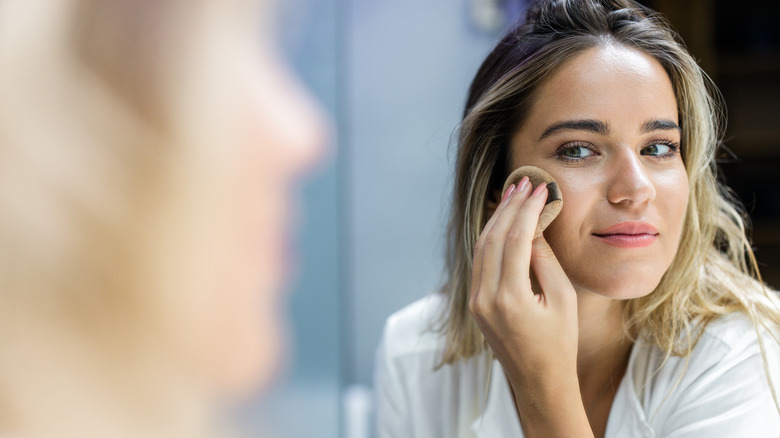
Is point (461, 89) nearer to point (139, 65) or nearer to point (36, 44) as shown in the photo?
point (139, 65)

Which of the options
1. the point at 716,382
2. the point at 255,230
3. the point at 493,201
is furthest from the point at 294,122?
the point at 716,382

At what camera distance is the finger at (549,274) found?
2.81ft

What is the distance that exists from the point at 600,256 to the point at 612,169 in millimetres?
125

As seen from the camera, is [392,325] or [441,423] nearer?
[441,423]

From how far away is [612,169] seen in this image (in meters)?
0.92

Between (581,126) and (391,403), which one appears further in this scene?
(391,403)

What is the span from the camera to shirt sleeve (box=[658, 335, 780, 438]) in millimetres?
902

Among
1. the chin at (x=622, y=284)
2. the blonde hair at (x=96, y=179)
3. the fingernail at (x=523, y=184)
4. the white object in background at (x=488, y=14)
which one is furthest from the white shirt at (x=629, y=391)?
the white object in background at (x=488, y=14)

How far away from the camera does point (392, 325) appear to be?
1.35m

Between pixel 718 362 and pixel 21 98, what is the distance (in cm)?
97

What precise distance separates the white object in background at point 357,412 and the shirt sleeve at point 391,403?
449 mm

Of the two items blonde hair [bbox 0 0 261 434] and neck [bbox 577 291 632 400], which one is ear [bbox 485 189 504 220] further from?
blonde hair [bbox 0 0 261 434]

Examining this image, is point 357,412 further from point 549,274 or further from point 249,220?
point 549,274

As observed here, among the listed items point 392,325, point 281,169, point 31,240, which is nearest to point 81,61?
point 31,240
